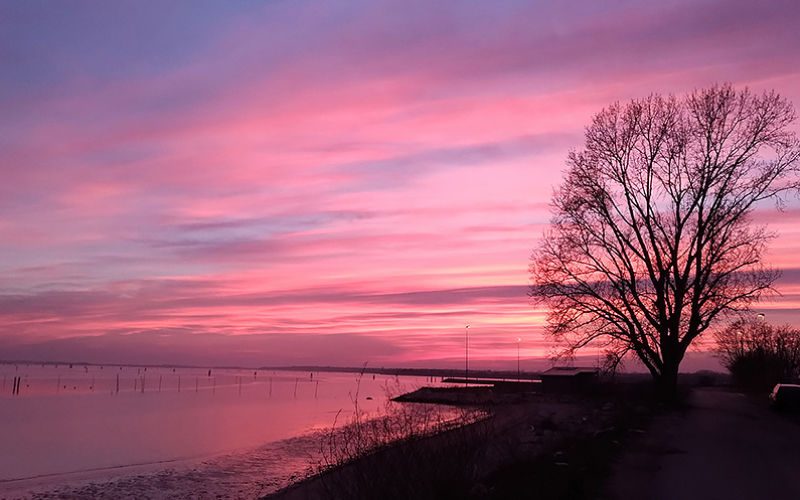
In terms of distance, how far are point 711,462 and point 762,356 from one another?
56198 mm

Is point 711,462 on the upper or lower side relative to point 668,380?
lower

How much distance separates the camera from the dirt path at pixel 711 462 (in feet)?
45.8

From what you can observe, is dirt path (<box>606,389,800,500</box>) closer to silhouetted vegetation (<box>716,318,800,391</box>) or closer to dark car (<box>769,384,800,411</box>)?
dark car (<box>769,384,800,411</box>)

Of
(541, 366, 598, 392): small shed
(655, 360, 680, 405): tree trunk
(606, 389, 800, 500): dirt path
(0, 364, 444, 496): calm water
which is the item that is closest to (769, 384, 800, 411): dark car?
(655, 360, 680, 405): tree trunk

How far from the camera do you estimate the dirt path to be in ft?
45.8

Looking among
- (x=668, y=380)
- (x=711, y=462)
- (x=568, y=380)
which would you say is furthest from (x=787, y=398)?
(x=568, y=380)

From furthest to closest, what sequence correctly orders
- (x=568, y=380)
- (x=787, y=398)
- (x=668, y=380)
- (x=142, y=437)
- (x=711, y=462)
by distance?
(x=568, y=380) < (x=142, y=437) < (x=668, y=380) < (x=787, y=398) < (x=711, y=462)

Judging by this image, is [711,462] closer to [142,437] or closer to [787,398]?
[787,398]

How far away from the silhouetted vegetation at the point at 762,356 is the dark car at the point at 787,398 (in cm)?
1263

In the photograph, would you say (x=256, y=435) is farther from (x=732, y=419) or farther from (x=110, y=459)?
(x=732, y=419)

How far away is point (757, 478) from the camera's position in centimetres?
1554

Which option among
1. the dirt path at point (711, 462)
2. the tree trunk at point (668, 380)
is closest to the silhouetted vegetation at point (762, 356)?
the tree trunk at point (668, 380)

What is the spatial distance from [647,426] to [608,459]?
1046 centimetres

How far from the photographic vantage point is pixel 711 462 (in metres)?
17.8
